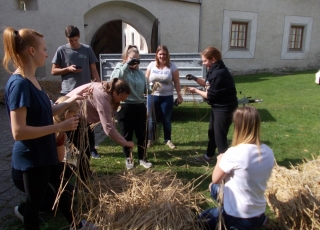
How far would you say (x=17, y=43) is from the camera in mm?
1820

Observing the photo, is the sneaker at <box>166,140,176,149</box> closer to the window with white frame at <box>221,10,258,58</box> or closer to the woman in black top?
the woman in black top

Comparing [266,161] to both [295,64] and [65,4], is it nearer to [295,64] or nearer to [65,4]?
[65,4]

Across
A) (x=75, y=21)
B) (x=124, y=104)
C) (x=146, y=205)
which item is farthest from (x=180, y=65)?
(x=75, y=21)

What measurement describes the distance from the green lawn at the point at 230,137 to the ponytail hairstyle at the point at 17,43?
154cm

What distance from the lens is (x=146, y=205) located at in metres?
2.60

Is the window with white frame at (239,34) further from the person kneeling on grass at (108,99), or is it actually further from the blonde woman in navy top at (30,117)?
the blonde woman in navy top at (30,117)

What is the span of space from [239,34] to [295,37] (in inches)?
145

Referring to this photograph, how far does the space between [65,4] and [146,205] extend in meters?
9.12

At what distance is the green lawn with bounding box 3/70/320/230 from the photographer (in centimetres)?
393

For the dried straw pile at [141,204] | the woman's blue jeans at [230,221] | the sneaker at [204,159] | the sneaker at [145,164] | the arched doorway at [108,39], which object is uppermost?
the arched doorway at [108,39]

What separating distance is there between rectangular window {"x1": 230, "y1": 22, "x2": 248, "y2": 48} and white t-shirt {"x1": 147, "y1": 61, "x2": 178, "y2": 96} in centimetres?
1164

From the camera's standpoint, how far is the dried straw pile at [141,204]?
7.88ft

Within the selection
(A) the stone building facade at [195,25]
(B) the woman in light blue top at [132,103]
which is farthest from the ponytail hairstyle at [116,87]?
(A) the stone building facade at [195,25]

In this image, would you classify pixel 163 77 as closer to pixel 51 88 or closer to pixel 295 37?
pixel 51 88
